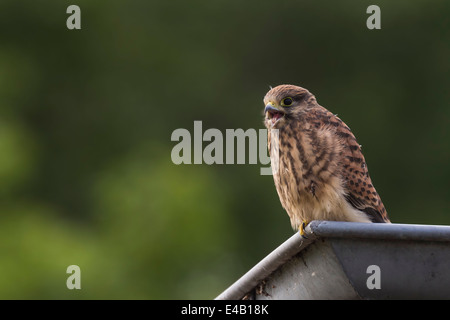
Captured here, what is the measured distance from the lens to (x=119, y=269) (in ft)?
35.6

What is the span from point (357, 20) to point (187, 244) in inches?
246

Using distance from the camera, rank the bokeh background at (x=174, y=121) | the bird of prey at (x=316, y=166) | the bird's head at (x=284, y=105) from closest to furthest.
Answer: the bird of prey at (x=316, y=166) < the bird's head at (x=284, y=105) < the bokeh background at (x=174, y=121)

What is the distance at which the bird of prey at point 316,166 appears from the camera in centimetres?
425

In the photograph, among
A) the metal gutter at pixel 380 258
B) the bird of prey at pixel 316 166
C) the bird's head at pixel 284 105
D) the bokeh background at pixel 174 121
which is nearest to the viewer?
the metal gutter at pixel 380 258

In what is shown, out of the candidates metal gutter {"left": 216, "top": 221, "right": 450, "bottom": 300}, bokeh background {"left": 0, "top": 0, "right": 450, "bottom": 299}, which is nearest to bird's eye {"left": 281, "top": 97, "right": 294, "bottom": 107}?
metal gutter {"left": 216, "top": 221, "right": 450, "bottom": 300}

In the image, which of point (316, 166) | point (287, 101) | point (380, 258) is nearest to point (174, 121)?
point (287, 101)

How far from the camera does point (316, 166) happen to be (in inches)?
168

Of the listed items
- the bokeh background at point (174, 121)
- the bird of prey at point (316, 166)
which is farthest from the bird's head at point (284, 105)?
the bokeh background at point (174, 121)

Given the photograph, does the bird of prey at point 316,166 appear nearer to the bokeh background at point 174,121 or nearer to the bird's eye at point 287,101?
the bird's eye at point 287,101

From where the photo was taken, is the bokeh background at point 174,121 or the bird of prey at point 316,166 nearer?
the bird of prey at point 316,166

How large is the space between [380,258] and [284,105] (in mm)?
1813

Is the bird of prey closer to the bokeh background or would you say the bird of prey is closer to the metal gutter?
the metal gutter

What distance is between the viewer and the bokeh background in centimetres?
1097

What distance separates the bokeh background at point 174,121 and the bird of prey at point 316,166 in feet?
18.0
